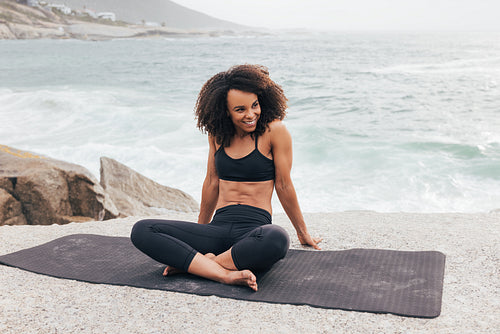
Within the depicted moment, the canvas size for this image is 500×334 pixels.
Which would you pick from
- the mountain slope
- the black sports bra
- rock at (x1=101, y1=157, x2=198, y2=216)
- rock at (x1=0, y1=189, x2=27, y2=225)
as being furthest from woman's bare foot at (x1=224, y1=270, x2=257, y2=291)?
the mountain slope

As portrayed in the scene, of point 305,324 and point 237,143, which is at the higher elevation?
point 237,143

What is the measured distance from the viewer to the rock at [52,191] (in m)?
5.39

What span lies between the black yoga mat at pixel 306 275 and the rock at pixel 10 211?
5.50 feet

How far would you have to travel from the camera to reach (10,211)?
527 cm

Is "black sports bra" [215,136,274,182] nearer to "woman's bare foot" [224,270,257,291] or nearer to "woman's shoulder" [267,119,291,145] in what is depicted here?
"woman's shoulder" [267,119,291,145]

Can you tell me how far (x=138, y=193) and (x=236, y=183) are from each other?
424cm

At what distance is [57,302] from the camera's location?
2812mm

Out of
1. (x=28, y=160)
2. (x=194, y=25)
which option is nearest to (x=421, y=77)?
(x=28, y=160)

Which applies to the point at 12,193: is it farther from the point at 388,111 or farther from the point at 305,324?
the point at 388,111

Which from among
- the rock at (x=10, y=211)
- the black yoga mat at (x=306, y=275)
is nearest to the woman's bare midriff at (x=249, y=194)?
the black yoga mat at (x=306, y=275)

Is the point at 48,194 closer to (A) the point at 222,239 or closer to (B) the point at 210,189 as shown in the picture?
(B) the point at 210,189

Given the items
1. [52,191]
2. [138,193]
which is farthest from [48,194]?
[138,193]

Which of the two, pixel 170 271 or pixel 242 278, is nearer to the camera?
pixel 242 278

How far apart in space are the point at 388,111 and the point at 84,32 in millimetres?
86322
